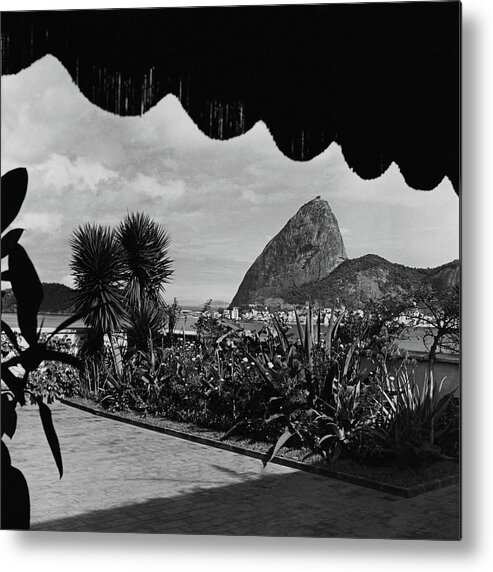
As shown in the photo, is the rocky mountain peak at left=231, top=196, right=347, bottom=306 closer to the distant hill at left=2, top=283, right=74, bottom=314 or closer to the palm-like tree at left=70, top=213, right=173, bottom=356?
the palm-like tree at left=70, top=213, right=173, bottom=356

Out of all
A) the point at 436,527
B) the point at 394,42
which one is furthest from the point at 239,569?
the point at 394,42

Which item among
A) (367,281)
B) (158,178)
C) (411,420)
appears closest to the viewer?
(411,420)

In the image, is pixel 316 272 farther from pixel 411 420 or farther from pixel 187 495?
pixel 187 495

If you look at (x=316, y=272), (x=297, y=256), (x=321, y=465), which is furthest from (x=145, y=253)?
(x=321, y=465)

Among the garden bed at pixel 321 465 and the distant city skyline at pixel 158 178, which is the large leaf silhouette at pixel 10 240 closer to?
the distant city skyline at pixel 158 178

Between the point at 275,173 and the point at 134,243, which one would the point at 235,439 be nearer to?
the point at 134,243

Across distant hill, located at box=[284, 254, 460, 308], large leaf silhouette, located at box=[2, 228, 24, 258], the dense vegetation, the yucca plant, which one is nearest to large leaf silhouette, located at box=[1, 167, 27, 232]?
large leaf silhouette, located at box=[2, 228, 24, 258]

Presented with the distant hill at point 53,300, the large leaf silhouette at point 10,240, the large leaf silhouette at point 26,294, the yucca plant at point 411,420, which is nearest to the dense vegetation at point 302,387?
the yucca plant at point 411,420
